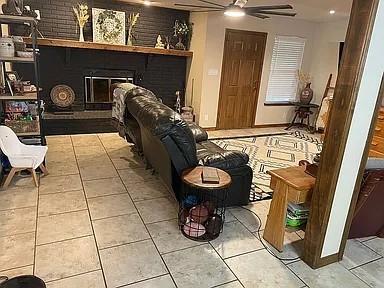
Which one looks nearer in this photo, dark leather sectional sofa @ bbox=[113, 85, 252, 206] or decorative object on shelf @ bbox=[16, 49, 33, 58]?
dark leather sectional sofa @ bbox=[113, 85, 252, 206]

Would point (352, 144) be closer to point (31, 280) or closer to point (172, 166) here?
point (172, 166)

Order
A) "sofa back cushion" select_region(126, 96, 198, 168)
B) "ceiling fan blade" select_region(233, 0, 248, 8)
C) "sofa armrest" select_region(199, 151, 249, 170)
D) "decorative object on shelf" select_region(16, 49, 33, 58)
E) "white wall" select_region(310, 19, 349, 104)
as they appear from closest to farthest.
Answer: "sofa back cushion" select_region(126, 96, 198, 168), "sofa armrest" select_region(199, 151, 249, 170), "decorative object on shelf" select_region(16, 49, 33, 58), "ceiling fan blade" select_region(233, 0, 248, 8), "white wall" select_region(310, 19, 349, 104)

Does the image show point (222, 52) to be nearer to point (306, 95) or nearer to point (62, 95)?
point (306, 95)

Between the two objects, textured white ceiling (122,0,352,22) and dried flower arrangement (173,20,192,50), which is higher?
textured white ceiling (122,0,352,22)

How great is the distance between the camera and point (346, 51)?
185cm

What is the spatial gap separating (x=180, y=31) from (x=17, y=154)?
13.1 ft

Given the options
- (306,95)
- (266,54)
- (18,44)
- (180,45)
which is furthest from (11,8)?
(306,95)

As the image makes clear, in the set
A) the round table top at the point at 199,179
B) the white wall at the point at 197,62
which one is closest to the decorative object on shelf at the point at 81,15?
the white wall at the point at 197,62

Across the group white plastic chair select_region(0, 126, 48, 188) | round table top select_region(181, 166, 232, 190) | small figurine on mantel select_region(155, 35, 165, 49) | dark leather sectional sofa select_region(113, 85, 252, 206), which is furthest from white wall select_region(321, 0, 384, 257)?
small figurine on mantel select_region(155, 35, 165, 49)

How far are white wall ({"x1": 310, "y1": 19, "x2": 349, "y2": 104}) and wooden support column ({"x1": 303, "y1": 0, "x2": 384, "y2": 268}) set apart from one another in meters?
5.01

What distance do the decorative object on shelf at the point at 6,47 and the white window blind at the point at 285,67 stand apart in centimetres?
505

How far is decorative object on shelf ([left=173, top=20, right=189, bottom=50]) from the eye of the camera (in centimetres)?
586

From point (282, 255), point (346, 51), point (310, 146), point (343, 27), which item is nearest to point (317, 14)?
point (343, 27)

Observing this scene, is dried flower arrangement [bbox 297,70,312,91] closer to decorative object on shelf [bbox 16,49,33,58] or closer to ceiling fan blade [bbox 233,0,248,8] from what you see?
ceiling fan blade [bbox 233,0,248,8]
